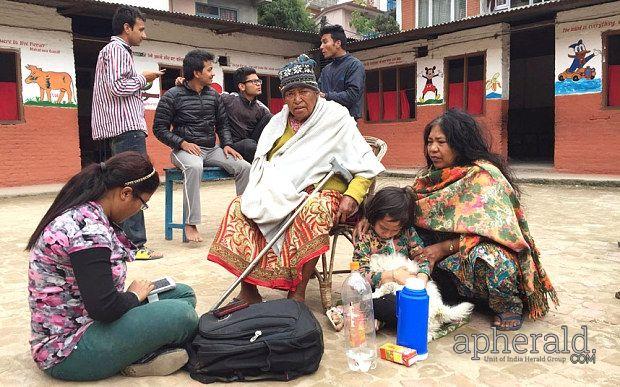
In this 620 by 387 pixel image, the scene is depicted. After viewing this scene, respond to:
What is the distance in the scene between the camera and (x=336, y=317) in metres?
2.82

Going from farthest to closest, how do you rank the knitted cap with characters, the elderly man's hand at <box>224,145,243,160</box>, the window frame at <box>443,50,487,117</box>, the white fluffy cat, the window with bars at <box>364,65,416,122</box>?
the window with bars at <box>364,65,416,122</box>, the window frame at <box>443,50,487,117</box>, the elderly man's hand at <box>224,145,243,160</box>, the knitted cap with characters, the white fluffy cat

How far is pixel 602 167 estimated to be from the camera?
34.1 ft

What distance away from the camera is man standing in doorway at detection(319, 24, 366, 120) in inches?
180

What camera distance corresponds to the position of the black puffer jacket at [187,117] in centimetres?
490

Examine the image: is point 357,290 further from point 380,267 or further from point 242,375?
point 242,375

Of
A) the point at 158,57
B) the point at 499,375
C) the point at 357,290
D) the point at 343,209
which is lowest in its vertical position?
the point at 499,375

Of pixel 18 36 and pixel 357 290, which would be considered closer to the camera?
pixel 357 290

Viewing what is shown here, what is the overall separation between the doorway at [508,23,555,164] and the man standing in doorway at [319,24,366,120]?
12235mm

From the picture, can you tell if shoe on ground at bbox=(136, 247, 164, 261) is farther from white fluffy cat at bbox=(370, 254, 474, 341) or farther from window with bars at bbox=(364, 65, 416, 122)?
window with bars at bbox=(364, 65, 416, 122)

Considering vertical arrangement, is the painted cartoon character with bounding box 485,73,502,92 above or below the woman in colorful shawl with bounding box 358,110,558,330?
above

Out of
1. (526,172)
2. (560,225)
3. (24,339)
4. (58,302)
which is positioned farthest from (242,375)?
(526,172)

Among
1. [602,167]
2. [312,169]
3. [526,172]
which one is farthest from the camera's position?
[526,172]

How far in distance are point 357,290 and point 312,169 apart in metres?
0.91

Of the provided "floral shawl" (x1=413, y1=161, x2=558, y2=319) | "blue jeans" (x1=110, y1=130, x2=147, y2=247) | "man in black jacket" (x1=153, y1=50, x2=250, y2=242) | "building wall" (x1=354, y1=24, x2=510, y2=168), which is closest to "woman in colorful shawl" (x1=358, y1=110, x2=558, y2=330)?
"floral shawl" (x1=413, y1=161, x2=558, y2=319)
